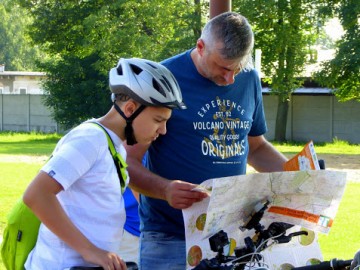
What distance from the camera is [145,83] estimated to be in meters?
3.09

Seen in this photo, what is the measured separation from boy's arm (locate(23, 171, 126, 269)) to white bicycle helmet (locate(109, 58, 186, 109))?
46 cm

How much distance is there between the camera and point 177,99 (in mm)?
3166

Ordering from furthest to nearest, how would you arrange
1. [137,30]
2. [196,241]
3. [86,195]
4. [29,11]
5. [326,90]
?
[29,11], [326,90], [137,30], [196,241], [86,195]

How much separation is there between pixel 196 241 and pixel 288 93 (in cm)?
3685

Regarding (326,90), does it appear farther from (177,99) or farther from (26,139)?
(177,99)

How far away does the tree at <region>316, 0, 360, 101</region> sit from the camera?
35.1 m

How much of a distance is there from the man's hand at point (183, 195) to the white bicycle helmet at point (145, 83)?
380mm

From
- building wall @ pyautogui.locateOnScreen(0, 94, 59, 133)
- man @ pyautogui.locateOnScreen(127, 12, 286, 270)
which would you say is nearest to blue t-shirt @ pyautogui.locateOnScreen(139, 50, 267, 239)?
man @ pyautogui.locateOnScreen(127, 12, 286, 270)

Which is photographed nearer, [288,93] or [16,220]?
[16,220]

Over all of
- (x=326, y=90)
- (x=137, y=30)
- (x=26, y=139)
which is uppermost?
(x=137, y=30)

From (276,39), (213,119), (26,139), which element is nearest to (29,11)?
(26,139)

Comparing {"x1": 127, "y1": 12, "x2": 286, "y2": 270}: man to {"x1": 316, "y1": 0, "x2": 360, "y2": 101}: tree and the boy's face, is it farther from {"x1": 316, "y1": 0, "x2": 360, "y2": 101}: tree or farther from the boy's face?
{"x1": 316, "y1": 0, "x2": 360, "y2": 101}: tree

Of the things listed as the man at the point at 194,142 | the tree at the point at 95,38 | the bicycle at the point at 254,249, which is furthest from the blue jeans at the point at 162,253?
the tree at the point at 95,38

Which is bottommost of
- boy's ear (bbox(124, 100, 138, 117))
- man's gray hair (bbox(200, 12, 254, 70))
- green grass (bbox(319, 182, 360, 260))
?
green grass (bbox(319, 182, 360, 260))
